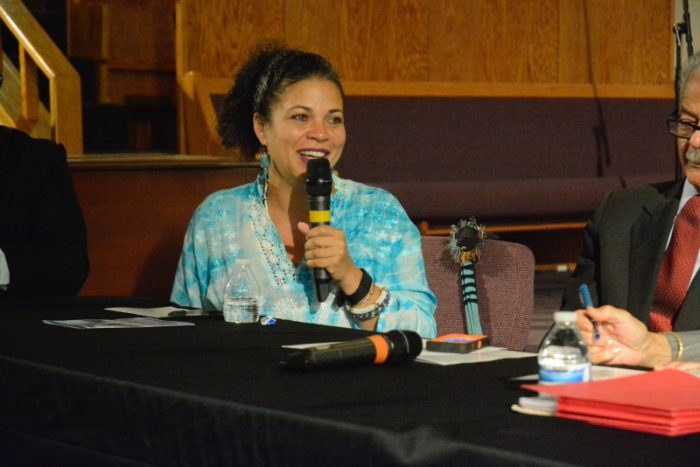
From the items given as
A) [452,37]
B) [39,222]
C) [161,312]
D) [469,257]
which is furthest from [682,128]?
[452,37]

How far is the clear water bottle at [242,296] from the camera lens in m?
2.32

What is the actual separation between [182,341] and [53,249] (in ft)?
3.25

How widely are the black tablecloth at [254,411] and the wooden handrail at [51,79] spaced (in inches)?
131

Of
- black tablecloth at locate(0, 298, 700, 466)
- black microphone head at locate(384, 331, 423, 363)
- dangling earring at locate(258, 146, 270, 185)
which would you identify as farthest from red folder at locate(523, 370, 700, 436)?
dangling earring at locate(258, 146, 270, 185)

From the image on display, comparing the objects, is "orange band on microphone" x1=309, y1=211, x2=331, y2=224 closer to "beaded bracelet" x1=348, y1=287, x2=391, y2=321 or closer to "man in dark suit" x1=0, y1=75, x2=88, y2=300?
"beaded bracelet" x1=348, y1=287, x2=391, y2=321

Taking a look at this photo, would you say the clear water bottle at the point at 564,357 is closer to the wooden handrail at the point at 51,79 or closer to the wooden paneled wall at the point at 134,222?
the wooden paneled wall at the point at 134,222

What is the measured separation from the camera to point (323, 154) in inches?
110

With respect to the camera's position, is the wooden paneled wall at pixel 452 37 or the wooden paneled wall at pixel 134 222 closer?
the wooden paneled wall at pixel 134 222

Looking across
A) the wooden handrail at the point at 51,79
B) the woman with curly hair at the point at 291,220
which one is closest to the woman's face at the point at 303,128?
the woman with curly hair at the point at 291,220

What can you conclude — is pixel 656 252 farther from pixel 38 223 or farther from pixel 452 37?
pixel 452 37

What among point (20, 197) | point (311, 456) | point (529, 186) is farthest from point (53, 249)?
point (529, 186)

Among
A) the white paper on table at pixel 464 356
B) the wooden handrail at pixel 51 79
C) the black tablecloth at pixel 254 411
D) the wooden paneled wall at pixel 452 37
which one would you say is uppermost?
the wooden paneled wall at pixel 452 37

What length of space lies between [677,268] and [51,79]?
364 centimetres

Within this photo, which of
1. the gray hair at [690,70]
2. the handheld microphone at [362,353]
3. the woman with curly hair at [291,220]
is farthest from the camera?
the woman with curly hair at [291,220]
